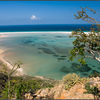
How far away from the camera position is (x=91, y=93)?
666 cm

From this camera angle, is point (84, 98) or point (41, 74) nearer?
point (84, 98)

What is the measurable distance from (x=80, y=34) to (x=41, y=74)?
7.99 metres

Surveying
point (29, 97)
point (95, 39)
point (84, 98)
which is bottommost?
point (29, 97)

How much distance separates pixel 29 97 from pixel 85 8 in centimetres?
685

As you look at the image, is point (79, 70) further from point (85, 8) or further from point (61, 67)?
point (85, 8)

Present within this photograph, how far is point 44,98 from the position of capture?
22.2 feet

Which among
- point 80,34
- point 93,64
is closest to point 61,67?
point 93,64

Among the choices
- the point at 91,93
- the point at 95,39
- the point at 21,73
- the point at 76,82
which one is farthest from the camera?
the point at 21,73

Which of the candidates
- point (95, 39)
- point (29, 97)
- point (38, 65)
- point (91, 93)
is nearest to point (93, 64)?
point (38, 65)

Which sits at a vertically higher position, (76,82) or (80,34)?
(80,34)

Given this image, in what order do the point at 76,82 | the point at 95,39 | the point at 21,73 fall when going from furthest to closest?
the point at 21,73 < the point at 95,39 < the point at 76,82

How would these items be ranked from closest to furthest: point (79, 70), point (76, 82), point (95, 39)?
point (76, 82), point (95, 39), point (79, 70)

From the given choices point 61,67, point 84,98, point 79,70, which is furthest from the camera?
point 61,67

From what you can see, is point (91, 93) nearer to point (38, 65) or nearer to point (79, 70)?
point (79, 70)
